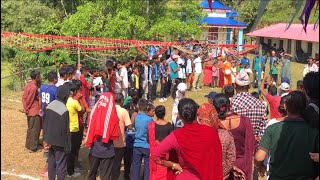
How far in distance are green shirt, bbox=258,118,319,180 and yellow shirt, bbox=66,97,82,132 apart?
392 cm

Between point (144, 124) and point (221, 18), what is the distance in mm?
26968

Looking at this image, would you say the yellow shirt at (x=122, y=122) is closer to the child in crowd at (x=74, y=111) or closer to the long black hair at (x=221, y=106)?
the child in crowd at (x=74, y=111)

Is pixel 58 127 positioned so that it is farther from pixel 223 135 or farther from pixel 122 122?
pixel 223 135

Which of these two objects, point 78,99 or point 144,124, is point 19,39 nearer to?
point 78,99

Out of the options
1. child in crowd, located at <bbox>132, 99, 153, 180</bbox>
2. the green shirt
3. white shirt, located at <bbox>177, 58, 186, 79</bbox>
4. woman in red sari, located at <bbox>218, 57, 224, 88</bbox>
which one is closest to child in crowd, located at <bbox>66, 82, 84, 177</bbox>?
child in crowd, located at <bbox>132, 99, 153, 180</bbox>

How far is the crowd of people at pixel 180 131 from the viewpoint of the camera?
396cm

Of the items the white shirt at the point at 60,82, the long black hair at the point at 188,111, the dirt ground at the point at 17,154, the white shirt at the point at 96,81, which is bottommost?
the dirt ground at the point at 17,154

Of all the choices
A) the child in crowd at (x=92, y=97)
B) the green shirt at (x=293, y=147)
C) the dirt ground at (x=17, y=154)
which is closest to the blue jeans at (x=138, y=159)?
the dirt ground at (x=17, y=154)

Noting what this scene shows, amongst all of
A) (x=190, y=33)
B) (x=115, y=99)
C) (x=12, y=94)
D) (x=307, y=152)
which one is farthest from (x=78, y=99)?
(x=190, y=33)

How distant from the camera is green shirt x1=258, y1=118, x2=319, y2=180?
3844 mm

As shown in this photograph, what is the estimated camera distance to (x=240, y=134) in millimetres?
4859

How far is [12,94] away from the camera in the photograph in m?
17.2

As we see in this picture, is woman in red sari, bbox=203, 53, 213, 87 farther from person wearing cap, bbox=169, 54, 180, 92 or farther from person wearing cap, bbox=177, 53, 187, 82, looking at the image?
person wearing cap, bbox=169, 54, 180, 92

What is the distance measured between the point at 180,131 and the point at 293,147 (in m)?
0.95
